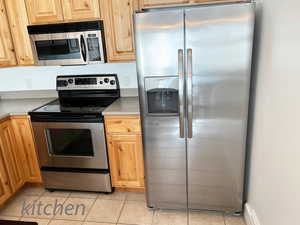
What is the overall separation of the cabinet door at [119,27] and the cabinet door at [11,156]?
1.23 metres

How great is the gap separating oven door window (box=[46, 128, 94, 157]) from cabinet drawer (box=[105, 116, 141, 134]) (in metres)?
0.22

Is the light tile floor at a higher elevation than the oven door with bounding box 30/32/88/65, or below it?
below

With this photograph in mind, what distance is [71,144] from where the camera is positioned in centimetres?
227

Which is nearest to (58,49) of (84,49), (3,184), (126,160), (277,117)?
(84,49)

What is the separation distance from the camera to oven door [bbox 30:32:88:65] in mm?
2148

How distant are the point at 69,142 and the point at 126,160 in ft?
1.96

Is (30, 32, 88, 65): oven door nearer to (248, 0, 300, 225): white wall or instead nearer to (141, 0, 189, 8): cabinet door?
(141, 0, 189, 8): cabinet door

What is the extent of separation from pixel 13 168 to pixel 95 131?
0.99 m

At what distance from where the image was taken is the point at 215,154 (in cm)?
188

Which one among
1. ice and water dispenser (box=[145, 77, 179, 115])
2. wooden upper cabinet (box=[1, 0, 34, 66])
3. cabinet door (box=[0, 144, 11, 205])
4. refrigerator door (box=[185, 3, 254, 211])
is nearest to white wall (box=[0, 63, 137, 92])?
wooden upper cabinet (box=[1, 0, 34, 66])

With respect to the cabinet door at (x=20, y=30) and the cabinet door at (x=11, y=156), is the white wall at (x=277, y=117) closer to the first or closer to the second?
the cabinet door at (x=20, y=30)

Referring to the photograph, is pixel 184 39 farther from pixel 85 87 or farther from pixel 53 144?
pixel 53 144

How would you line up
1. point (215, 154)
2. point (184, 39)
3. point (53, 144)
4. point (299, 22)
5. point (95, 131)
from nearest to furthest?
point (299, 22), point (184, 39), point (215, 154), point (95, 131), point (53, 144)

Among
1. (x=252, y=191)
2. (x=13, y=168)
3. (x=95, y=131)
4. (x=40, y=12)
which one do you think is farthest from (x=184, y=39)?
(x=13, y=168)
